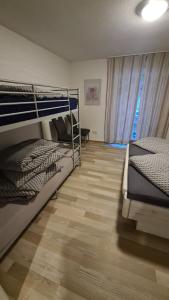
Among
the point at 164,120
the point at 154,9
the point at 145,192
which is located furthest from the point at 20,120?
the point at 164,120

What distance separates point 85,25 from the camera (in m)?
1.89

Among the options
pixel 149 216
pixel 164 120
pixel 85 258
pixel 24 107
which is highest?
pixel 24 107

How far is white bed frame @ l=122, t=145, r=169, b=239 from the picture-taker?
3.93ft

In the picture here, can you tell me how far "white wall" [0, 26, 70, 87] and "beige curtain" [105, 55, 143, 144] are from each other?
4.61 ft

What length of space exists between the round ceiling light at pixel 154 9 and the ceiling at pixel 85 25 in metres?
0.12

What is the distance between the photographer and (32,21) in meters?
1.78

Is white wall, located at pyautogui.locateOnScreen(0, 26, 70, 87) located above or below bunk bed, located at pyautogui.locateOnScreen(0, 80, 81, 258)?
above

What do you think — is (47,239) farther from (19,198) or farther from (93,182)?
(93,182)

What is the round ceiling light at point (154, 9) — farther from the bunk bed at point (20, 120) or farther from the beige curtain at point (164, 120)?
the beige curtain at point (164, 120)

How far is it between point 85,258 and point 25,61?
2.93m

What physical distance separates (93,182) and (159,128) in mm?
2411

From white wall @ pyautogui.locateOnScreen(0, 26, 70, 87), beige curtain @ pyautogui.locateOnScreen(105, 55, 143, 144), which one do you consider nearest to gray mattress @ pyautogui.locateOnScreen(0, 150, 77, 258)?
white wall @ pyautogui.locateOnScreen(0, 26, 70, 87)

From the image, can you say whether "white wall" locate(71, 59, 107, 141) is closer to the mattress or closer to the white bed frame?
the mattress

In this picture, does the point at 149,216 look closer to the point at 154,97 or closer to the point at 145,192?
the point at 145,192
